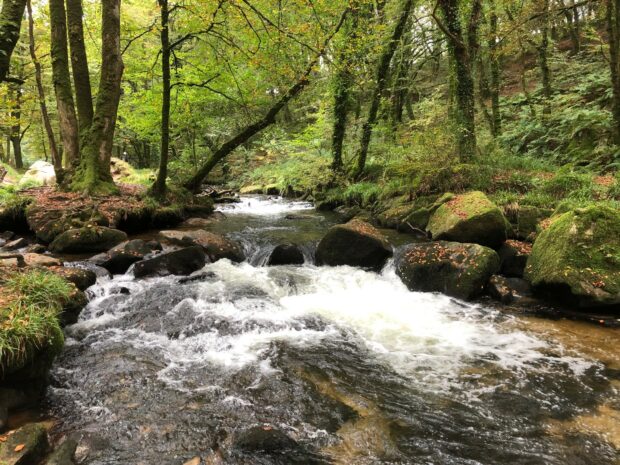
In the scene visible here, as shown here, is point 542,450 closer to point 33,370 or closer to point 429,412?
point 429,412

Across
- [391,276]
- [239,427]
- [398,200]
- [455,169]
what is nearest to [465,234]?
[391,276]

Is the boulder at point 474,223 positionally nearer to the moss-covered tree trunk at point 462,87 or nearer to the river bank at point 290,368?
the river bank at point 290,368

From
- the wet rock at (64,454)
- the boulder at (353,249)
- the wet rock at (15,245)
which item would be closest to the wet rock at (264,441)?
the wet rock at (64,454)

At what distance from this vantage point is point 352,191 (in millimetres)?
15242

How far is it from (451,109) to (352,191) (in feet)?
15.7

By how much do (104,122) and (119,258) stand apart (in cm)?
547

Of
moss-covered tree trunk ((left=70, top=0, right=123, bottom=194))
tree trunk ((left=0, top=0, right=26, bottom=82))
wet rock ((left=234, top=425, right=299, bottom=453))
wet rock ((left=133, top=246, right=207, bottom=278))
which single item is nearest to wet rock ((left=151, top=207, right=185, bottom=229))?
→ moss-covered tree trunk ((left=70, top=0, right=123, bottom=194))

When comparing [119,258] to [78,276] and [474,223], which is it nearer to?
[78,276]

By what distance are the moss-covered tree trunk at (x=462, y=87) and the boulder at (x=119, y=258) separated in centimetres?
907

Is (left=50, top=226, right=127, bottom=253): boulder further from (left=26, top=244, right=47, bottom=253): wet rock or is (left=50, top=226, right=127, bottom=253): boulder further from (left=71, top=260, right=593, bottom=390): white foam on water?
(left=71, top=260, right=593, bottom=390): white foam on water

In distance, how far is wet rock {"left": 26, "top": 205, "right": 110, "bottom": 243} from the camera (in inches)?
361

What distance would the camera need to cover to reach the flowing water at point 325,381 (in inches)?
132

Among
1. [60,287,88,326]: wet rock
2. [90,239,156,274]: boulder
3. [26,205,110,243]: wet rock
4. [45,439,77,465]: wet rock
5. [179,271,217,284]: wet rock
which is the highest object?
[26,205,110,243]: wet rock

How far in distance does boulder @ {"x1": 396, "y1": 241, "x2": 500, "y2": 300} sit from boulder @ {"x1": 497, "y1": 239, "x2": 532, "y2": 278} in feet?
1.34
